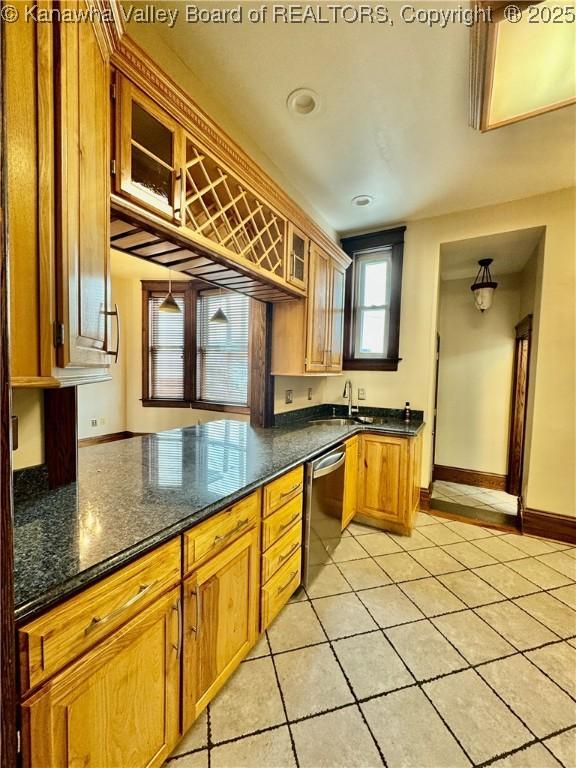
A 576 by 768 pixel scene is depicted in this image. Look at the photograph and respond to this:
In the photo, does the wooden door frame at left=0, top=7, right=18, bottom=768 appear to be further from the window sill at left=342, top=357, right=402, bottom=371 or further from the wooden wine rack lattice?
the window sill at left=342, top=357, right=402, bottom=371

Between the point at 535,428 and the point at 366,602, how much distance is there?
217 centimetres

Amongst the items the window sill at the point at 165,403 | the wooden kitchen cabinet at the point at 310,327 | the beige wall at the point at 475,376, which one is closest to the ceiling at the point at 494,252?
the beige wall at the point at 475,376

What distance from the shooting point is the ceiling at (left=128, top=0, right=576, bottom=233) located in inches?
58.9

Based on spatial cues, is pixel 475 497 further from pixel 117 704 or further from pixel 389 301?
pixel 117 704

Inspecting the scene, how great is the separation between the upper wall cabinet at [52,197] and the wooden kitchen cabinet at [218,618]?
0.85 m

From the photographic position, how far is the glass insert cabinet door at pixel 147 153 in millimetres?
1125

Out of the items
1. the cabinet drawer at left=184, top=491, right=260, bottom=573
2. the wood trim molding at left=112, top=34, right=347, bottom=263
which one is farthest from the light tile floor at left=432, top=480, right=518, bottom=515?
the wood trim molding at left=112, top=34, right=347, bottom=263

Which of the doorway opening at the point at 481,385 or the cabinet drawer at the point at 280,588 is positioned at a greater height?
the doorway opening at the point at 481,385

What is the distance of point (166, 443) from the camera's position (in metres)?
2.02

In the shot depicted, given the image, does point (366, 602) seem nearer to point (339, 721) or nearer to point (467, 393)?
point (339, 721)

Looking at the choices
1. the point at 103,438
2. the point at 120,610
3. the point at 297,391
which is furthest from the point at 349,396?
the point at 103,438

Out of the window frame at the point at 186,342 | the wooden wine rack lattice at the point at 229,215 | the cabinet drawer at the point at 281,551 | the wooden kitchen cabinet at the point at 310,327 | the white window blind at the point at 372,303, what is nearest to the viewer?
the wooden wine rack lattice at the point at 229,215

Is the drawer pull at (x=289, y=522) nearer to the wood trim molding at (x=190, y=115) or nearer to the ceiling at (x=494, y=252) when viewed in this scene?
the wood trim molding at (x=190, y=115)

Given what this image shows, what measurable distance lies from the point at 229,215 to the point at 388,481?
2.43 m
